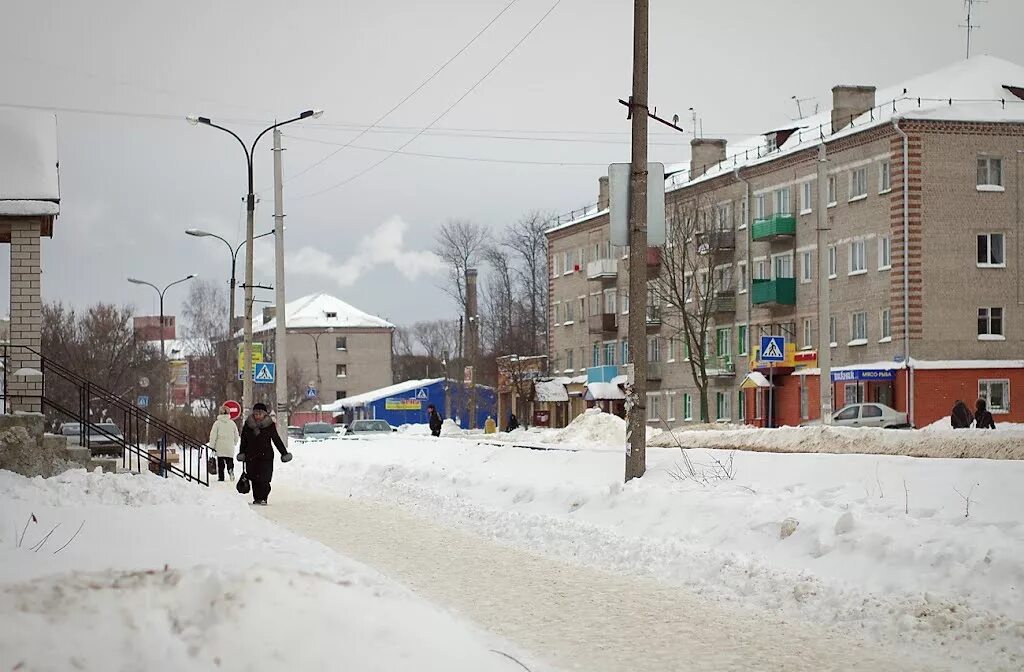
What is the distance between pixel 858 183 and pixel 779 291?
7.17m

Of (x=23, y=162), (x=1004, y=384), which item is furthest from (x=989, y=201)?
(x=23, y=162)

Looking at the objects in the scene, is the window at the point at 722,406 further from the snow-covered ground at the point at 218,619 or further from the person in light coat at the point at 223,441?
the snow-covered ground at the point at 218,619

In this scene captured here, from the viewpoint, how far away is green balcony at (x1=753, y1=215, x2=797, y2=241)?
199ft

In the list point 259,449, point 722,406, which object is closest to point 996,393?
point 722,406

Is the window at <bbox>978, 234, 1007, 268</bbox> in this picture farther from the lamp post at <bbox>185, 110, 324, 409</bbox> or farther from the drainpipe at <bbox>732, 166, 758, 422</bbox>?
the lamp post at <bbox>185, 110, 324, 409</bbox>

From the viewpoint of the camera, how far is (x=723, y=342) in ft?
220

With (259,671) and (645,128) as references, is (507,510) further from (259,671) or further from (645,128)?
(259,671)

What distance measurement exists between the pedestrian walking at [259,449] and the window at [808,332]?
131 feet

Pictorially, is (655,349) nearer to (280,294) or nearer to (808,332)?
(808,332)

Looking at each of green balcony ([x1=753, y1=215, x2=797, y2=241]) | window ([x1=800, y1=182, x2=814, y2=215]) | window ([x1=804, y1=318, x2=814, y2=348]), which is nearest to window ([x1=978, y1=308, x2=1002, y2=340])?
window ([x1=804, y1=318, x2=814, y2=348])

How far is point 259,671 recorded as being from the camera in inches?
284

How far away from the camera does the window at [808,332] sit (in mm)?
59281

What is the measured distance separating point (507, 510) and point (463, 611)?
9.90 m

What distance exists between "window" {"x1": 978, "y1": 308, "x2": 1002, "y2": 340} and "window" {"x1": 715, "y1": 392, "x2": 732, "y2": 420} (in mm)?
15952
